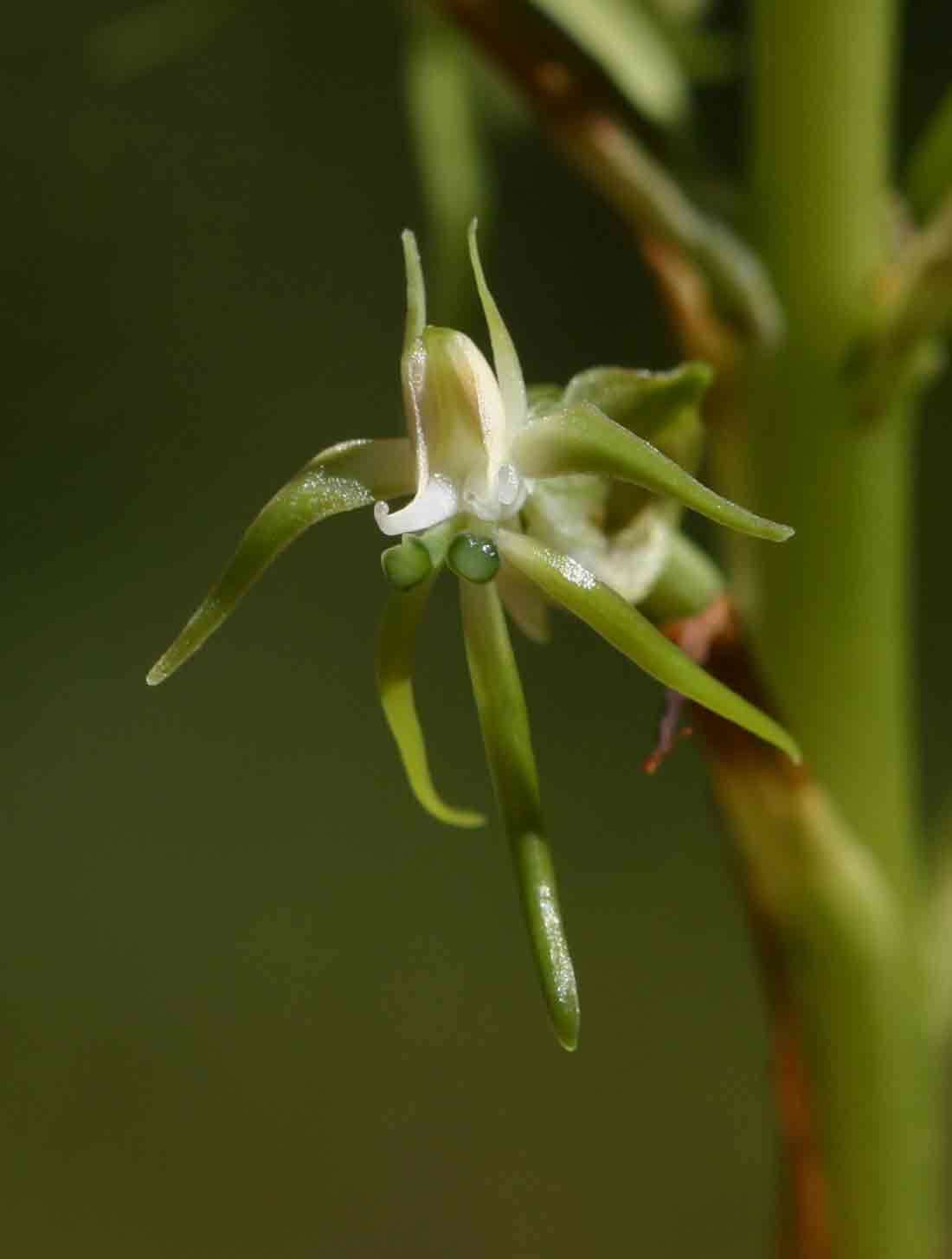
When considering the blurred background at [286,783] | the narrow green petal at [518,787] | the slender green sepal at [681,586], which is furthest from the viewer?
the blurred background at [286,783]

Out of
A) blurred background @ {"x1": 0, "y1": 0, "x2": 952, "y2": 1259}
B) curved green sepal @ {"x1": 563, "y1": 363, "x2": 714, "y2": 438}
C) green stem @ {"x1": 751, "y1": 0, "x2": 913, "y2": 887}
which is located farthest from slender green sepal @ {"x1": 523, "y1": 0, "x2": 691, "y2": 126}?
blurred background @ {"x1": 0, "y1": 0, "x2": 952, "y2": 1259}

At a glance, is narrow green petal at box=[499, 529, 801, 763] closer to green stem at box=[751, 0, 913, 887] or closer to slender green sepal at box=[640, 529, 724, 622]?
slender green sepal at box=[640, 529, 724, 622]

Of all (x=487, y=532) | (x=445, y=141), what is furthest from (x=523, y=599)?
(x=445, y=141)

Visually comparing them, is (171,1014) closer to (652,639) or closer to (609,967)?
(609,967)

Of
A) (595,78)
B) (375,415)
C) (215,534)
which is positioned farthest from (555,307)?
(595,78)

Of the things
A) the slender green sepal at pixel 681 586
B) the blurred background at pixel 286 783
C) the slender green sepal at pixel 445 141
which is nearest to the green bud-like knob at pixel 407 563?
the slender green sepal at pixel 681 586

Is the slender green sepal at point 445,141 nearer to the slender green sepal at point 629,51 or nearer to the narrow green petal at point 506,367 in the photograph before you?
the slender green sepal at point 629,51
